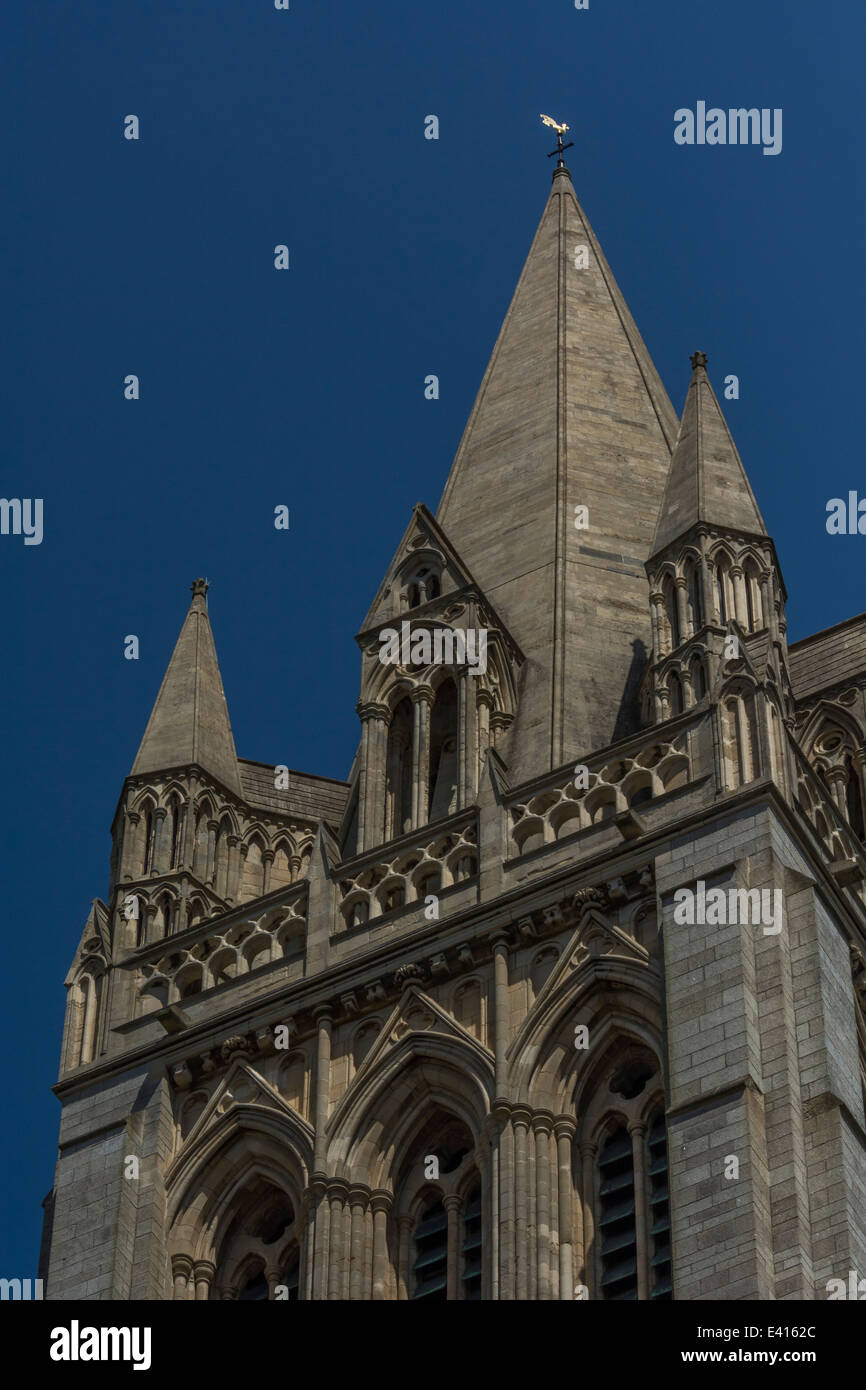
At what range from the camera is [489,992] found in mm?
38219

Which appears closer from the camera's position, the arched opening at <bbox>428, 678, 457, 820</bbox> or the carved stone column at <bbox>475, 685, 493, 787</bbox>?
the carved stone column at <bbox>475, 685, 493, 787</bbox>

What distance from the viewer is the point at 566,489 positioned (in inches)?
1859

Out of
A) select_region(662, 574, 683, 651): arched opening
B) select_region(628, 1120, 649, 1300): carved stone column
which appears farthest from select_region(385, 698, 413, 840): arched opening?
select_region(628, 1120, 649, 1300): carved stone column

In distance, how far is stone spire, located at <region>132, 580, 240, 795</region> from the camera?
1767 inches

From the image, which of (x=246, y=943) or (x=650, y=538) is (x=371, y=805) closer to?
(x=246, y=943)

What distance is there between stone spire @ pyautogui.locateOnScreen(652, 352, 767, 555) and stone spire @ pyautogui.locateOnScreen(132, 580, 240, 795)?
600 cm

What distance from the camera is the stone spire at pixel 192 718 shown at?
4488cm

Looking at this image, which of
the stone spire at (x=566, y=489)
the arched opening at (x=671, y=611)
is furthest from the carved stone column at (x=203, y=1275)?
the arched opening at (x=671, y=611)

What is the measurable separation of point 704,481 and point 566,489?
12.7ft

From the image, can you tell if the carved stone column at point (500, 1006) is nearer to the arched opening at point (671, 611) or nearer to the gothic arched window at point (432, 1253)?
the gothic arched window at point (432, 1253)

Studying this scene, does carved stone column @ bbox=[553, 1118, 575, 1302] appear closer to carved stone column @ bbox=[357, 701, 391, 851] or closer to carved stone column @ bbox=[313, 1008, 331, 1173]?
carved stone column @ bbox=[313, 1008, 331, 1173]
